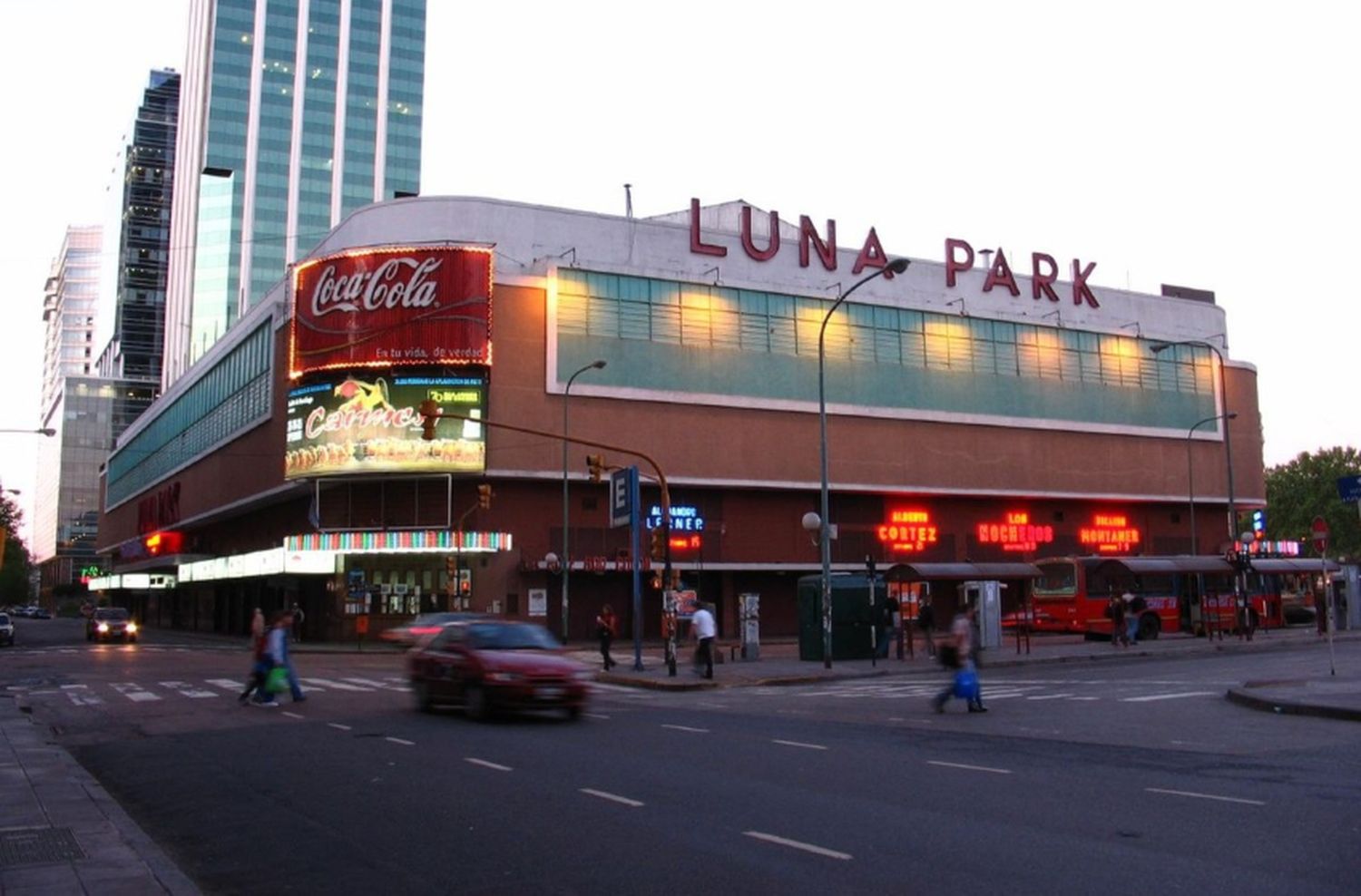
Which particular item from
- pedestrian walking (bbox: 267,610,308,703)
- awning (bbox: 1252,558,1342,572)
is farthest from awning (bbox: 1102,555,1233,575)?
pedestrian walking (bbox: 267,610,308,703)

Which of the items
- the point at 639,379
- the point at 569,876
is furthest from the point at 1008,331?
the point at 569,876

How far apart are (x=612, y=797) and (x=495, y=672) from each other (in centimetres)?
761

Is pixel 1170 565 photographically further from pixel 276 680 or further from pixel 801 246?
pixel 276 680

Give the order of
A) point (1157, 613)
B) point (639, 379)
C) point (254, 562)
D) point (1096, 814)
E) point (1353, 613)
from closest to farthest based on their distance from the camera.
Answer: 1. point (1096, 814)
2. point (1157, 613)
3. point (1353, 613)
4. point (639, 379)
5. point (254, 562)

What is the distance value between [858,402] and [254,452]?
109 ft

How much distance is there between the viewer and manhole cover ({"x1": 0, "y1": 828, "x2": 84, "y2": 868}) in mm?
8578

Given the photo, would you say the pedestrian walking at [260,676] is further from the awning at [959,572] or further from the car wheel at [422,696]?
the awning at [959,572]

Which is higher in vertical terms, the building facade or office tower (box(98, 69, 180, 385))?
office tower (box(98, 69, 180, 385))

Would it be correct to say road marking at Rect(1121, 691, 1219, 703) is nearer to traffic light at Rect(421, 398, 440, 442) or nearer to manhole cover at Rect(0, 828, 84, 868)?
traffic light at Rect(421, 398, 440, 442)

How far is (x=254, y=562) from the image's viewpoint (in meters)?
62.4

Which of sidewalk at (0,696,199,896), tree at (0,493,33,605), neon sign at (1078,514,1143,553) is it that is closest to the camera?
sidewalk at (0,696,199,896)

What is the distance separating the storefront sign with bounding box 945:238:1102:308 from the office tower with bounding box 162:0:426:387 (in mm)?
93287

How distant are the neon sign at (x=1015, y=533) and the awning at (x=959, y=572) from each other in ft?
72.4

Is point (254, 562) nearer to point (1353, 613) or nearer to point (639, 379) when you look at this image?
point (639, 379)
